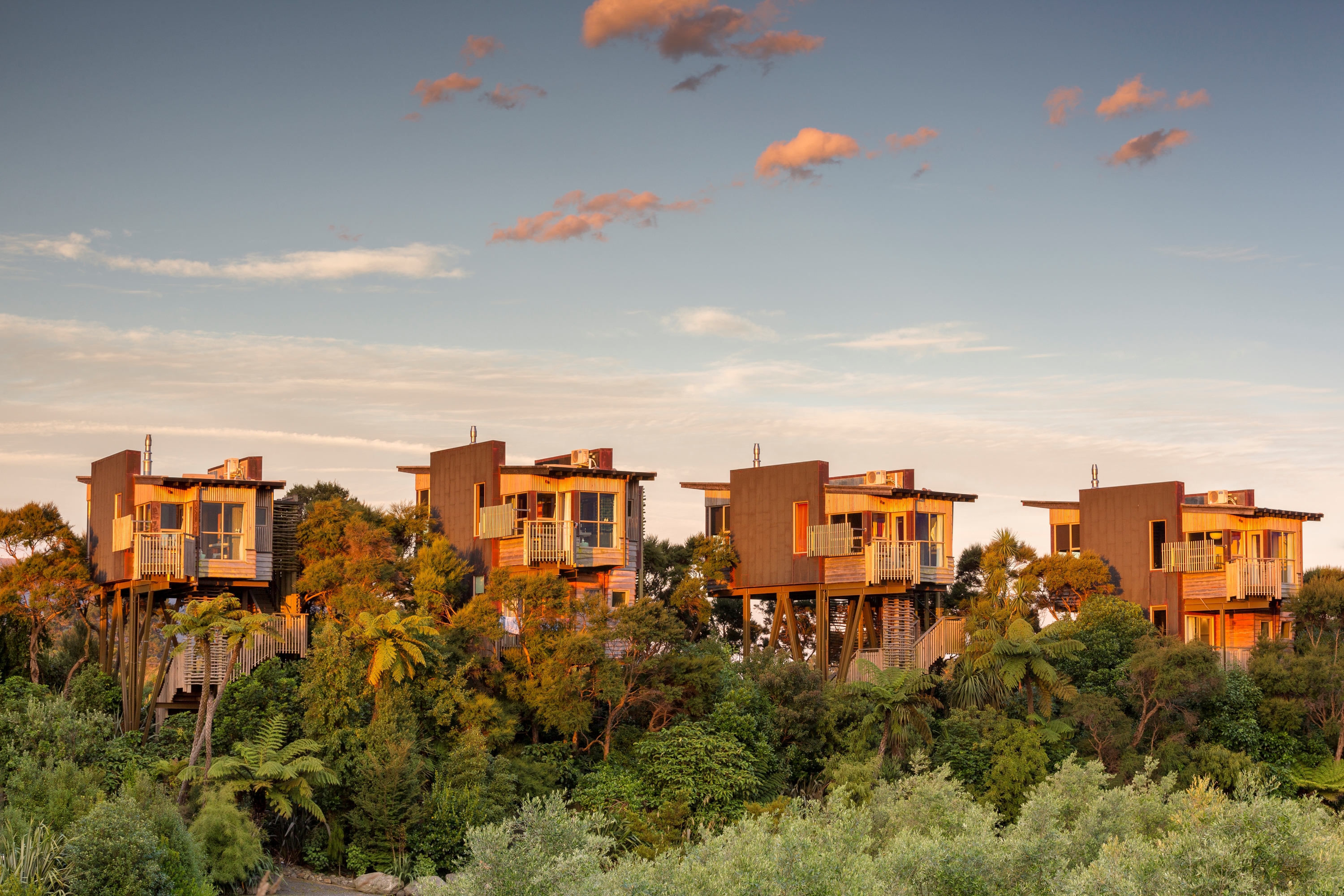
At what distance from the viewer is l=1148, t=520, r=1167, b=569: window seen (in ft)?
163

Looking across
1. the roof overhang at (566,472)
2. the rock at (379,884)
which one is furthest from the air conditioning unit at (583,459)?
the rock at (379,884)

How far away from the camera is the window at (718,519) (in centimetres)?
4975

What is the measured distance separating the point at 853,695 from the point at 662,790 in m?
6.92

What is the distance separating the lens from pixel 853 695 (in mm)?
39594

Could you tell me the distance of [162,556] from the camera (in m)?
37.8

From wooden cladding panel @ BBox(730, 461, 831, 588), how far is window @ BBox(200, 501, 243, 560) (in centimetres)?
1617

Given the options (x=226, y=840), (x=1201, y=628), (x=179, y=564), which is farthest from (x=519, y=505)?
(x=1201, y=628)

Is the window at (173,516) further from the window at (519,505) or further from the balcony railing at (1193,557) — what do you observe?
the balcony railing at (1193,557)

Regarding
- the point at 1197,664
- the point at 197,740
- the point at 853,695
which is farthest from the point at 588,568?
the point at 1197,664

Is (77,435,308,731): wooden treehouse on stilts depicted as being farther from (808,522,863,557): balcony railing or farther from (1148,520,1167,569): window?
(1148,520,1167,569): window

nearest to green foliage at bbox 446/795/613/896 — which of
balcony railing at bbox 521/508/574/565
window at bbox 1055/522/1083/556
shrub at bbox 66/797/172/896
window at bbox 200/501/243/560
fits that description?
shrub at bbox 66/797/172/896

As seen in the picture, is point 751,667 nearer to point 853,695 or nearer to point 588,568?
point 853,695

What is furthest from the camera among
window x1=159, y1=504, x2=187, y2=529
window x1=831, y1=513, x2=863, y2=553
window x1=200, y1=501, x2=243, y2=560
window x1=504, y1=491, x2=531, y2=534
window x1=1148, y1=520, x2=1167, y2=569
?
window x1=1148, y1=520, x2=1167, y2=569

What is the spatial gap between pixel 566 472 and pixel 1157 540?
821 inches
